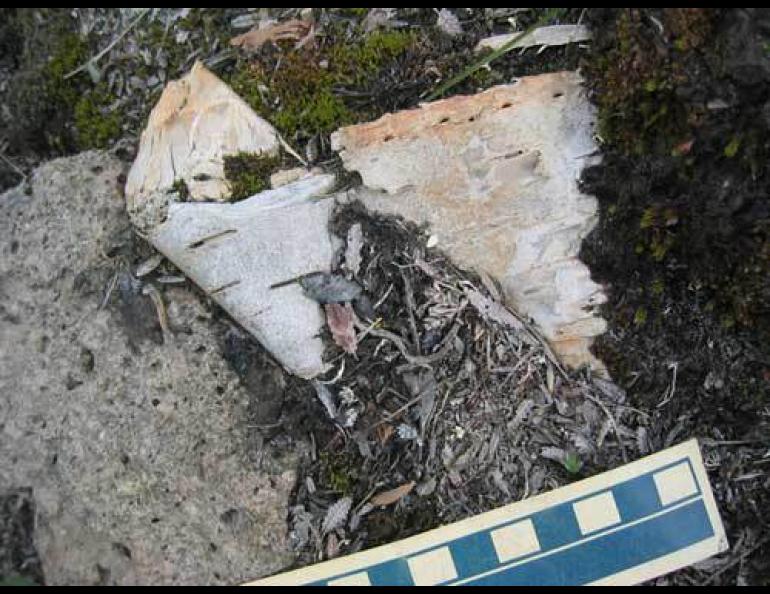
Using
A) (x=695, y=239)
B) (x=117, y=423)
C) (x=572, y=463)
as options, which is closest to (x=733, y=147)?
(x=695, y=239)

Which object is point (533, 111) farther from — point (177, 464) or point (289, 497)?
point (177, 464)

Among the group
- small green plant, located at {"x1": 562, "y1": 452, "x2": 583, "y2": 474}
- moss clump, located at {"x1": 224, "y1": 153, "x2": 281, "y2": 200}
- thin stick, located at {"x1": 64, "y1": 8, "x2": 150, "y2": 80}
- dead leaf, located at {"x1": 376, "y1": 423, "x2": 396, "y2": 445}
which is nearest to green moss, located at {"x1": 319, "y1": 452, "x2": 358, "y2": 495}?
dead leaf, located at {"x1": 376, "y1": 423, "x2": 396, "y2": 445}

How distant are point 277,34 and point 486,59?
2.12ft

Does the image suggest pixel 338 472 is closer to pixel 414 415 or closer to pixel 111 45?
pixel 414 415

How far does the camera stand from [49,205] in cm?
234

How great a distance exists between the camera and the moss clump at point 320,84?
2.17 m

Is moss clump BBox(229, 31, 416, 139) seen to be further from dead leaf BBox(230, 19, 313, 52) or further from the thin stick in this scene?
the thin stick

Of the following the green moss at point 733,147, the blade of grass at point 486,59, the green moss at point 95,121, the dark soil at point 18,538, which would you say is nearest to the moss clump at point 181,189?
the green moss at point 95,121

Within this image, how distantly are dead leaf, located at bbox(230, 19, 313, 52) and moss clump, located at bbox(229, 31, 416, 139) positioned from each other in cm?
7

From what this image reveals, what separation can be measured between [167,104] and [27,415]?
41.0 inches

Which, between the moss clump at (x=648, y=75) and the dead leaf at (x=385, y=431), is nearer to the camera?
the moss clump at (x=648, y=75)

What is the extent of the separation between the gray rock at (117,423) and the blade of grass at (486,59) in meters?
0.95

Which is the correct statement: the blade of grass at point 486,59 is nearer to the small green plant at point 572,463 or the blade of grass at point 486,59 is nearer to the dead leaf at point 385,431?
the dead leaf at point 385,431

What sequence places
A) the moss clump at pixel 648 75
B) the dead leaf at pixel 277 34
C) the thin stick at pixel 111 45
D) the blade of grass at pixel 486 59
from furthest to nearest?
the thin stick at pixel 111 45, the dead leaf at pixel 277 34, the blade of grass at pixel 486 59, the moss clump at pixel 648 75
